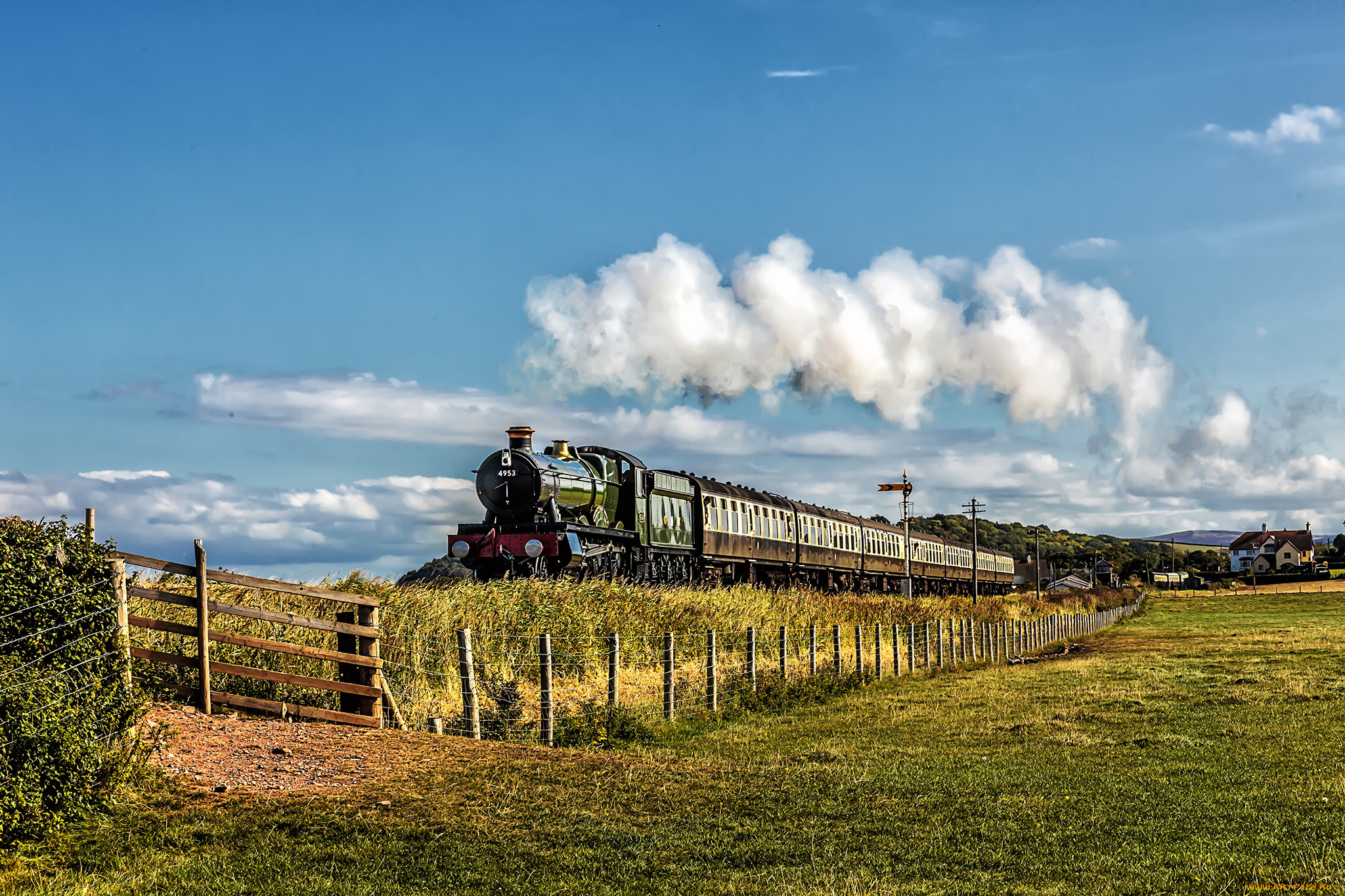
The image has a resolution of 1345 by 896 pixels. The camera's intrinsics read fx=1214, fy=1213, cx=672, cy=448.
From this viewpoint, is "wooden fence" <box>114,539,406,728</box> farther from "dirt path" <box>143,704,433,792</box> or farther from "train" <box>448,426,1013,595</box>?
"train" <box>448,426,1013,595</box>

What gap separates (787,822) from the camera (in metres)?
10.3

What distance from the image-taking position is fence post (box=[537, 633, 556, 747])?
48.3 feet

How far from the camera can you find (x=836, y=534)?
5162cm

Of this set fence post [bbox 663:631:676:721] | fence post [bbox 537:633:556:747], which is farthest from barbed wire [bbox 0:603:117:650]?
fence post [bbox 663:631:676:721]

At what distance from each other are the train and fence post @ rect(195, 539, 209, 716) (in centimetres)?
1308

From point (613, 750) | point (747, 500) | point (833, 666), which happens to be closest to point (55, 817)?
point (613, 750)

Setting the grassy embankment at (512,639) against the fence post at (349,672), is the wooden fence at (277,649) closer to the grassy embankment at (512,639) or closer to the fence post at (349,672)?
the fence post at (349,672)

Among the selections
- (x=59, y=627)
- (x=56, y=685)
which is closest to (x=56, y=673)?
(x=56, y=685)

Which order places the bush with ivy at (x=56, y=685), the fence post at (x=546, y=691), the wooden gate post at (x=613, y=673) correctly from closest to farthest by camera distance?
1. the bush with ivy at (x=56, y=685)
2. the fence post at (x=546, y=691)
3. the wooden gate post at (x=613, y=673)

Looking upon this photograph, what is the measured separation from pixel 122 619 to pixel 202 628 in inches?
55.3

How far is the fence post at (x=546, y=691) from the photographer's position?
14.7 m

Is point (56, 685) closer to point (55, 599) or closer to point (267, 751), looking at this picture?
point (55, 599)

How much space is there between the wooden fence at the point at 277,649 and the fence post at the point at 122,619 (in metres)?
0.34

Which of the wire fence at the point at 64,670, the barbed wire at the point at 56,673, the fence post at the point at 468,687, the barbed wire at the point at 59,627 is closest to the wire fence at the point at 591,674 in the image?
the fence post at the point at 468,687
